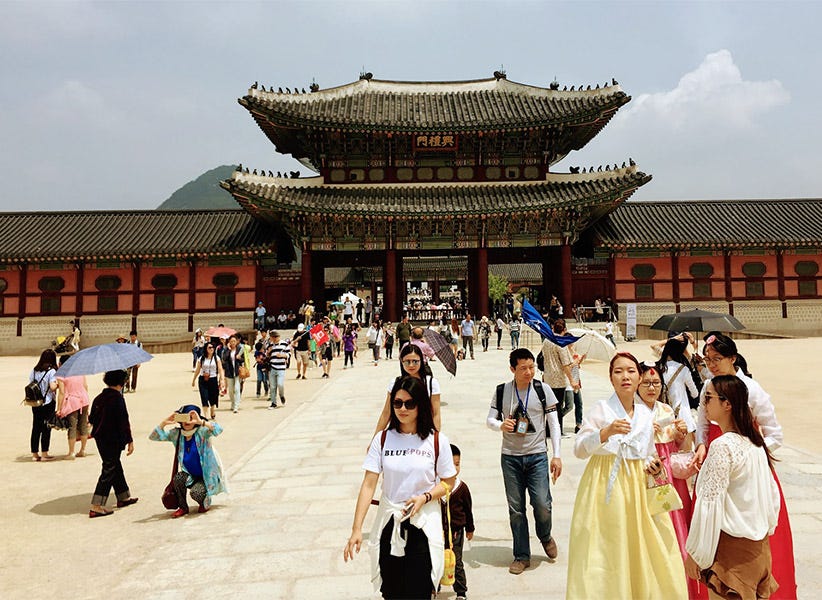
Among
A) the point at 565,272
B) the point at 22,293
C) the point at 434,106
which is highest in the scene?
the point at 434,106

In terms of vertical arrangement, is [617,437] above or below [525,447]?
above

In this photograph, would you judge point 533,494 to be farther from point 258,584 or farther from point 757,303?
point 757,303

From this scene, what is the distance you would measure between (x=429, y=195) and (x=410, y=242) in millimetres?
2433

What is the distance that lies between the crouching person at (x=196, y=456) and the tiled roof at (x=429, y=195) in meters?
18.7

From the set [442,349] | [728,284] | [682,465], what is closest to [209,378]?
[442,349]

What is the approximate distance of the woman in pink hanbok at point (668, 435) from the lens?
3.46 meters

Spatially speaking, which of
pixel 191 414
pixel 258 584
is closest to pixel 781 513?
pixel 258 584

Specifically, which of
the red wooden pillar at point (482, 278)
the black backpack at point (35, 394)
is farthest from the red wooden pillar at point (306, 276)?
the black backpack at point (35, 394)

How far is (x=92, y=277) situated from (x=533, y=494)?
27787mm

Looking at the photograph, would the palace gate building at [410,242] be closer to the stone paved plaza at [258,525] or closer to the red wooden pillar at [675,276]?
the red wooden pillar at [675,276]

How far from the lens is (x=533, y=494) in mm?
4336

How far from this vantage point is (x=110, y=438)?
5965 mm

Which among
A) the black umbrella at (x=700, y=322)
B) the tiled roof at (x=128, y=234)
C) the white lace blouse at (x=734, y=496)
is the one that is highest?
the tiled roof at (x=128, y=234)

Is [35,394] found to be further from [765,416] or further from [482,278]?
[482,278]
